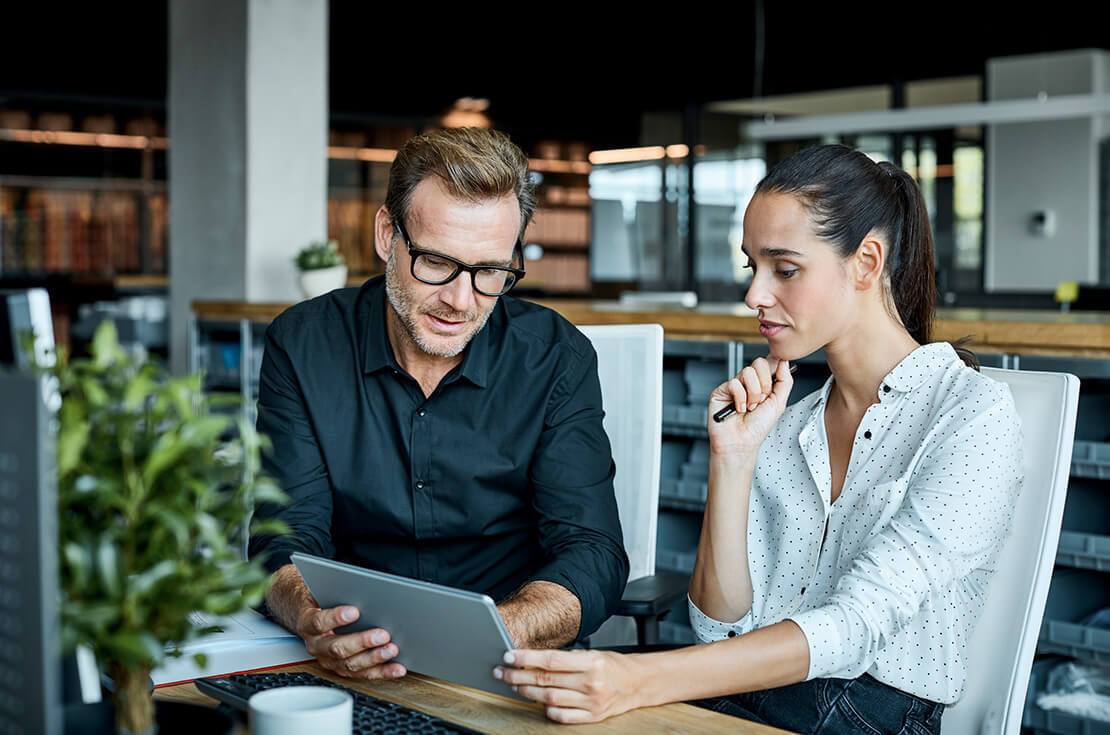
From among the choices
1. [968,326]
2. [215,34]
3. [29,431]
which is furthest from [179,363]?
[29,431]

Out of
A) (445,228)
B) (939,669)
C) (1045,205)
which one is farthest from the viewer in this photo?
(1045,205)

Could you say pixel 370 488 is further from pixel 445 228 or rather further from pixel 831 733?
pixel 831 733

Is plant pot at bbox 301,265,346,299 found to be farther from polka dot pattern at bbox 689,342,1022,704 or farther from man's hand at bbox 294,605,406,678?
man's hand at bbox 294,605,406,678

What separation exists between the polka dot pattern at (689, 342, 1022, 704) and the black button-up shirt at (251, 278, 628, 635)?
254mm

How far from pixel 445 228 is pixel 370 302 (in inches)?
11.2

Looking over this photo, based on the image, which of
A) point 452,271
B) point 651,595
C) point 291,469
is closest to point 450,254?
point 452,271

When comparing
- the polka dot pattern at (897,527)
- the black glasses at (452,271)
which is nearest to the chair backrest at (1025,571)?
the polka dot pattern at (897,527)

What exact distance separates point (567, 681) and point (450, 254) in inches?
30.8

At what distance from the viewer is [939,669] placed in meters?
1.57

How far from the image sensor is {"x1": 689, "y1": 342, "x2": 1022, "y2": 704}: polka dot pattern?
1484mm

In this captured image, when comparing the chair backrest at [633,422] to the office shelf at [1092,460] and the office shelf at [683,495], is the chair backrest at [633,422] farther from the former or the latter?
the office shelf at [683,495]

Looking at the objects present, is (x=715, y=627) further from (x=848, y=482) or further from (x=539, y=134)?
(x=539, y=134)

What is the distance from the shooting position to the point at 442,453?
1903 mm

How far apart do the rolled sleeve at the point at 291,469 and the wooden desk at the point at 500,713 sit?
476 millimetres
